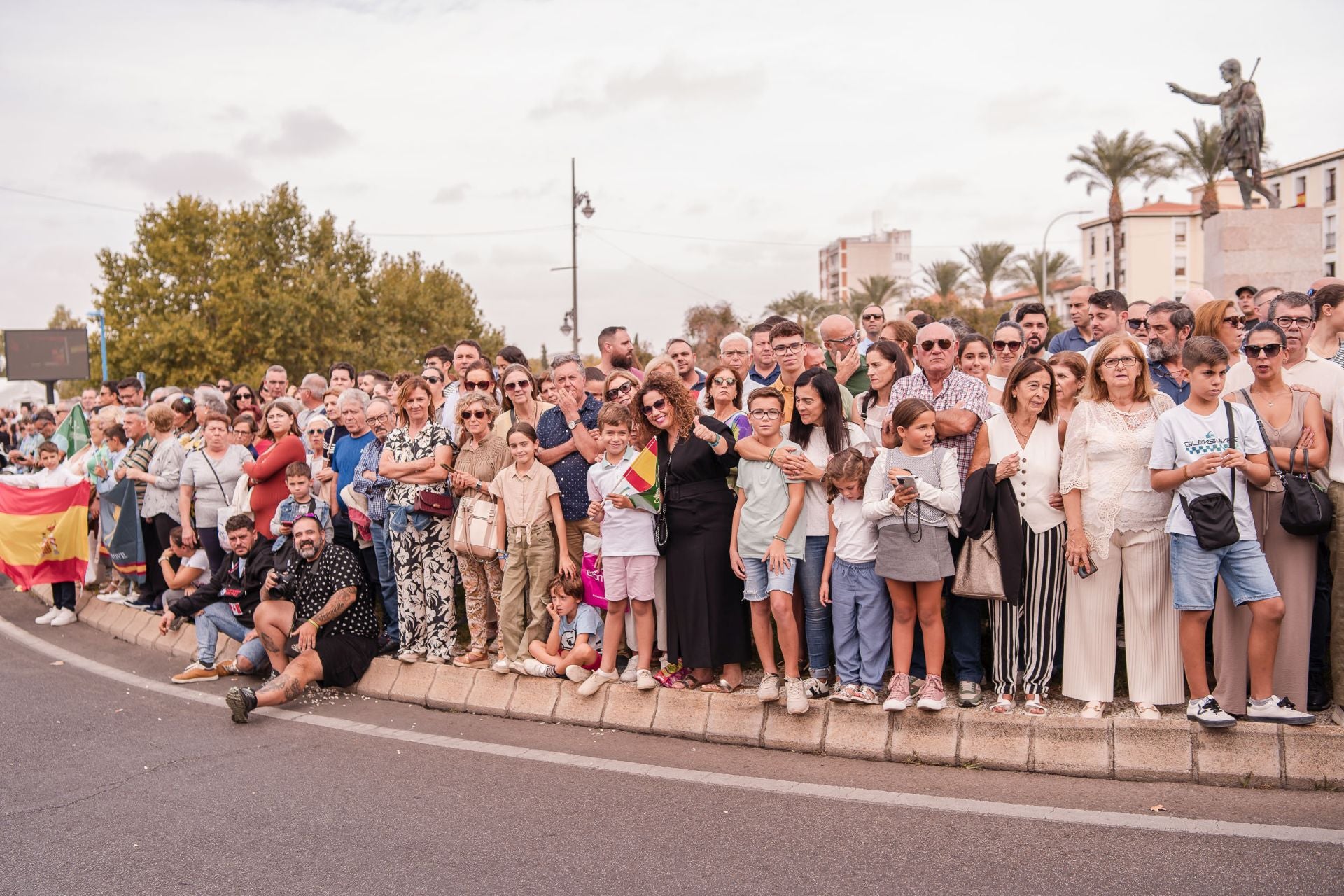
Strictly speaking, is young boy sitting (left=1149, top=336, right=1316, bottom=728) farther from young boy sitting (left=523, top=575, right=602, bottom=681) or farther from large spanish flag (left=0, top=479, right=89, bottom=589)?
large spanish flag (left=0, top=479, right=89, bottom=589)

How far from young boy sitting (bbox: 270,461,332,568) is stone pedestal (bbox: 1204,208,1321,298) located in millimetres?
16508

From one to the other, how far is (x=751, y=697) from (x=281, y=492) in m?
4.75

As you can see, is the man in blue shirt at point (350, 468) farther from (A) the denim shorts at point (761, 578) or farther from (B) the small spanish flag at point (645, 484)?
(A) the denim shorts at point (761, 578)

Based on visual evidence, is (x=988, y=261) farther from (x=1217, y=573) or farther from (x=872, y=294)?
(x=1217, y=573)

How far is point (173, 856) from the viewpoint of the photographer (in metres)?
4.87

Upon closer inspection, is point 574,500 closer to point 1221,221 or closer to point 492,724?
point 492,724

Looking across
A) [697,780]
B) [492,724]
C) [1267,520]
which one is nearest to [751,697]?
[697,780]

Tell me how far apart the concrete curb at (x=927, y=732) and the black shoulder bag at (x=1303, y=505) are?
1.04 meters

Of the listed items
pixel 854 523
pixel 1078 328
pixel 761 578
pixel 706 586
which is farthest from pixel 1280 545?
pixel 1078 328

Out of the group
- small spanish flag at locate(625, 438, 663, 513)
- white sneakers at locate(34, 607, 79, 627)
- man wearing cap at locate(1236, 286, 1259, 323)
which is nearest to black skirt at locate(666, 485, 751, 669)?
small spanish flag at locate(625, 438, 663, 513)

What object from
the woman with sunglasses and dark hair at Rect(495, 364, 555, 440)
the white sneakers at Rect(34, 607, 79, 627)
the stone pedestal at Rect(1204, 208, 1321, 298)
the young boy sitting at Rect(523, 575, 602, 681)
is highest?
the stone pedestal at Rect(1204, 208, 1321, 298)

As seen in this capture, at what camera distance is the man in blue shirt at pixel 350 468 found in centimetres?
859

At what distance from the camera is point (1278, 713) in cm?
539

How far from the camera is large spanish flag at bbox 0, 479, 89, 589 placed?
37.3 ft
